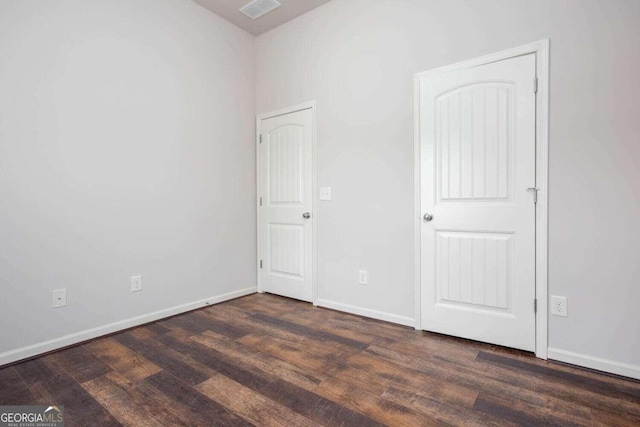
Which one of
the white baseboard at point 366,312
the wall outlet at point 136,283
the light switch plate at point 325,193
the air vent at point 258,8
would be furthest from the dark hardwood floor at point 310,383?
the air vent at point 258,8

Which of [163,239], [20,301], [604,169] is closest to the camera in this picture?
[604,169]

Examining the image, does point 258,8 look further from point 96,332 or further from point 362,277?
point 96,332

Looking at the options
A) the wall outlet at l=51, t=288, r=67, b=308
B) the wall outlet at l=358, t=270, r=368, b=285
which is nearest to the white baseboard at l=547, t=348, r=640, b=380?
the wall outlet at l=358, t=270, r=368, b=285

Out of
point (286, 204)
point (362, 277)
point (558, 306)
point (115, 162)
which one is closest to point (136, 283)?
point (115, 162)

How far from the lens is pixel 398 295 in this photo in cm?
269

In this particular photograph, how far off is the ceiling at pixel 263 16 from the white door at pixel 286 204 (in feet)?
3.16

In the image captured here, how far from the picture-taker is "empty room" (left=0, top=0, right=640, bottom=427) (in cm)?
178

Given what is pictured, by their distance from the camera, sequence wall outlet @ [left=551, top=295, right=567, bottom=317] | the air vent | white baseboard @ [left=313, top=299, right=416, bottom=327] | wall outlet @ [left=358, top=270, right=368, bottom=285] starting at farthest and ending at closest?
the air vent → wall outlet @ [left=358, top=270, right=368, bottom=285] → white baseboard @ [left=313, top=299, right=416, bottom=327] → wall outlet @ [left=551, top=295, right=567, bottom=317]

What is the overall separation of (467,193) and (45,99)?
3000mm

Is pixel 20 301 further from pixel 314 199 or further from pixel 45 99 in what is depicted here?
pixel 314 199

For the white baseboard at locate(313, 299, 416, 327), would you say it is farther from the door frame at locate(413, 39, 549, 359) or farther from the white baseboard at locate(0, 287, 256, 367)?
the white baseboard at locate(0, 287, 256, 367)

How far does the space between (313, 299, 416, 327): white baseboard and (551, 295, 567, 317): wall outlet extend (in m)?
0.94

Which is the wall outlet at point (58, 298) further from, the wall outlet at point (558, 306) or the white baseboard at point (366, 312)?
the wall outlet at point (558, 306)

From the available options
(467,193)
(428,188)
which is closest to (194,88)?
(428,188)
